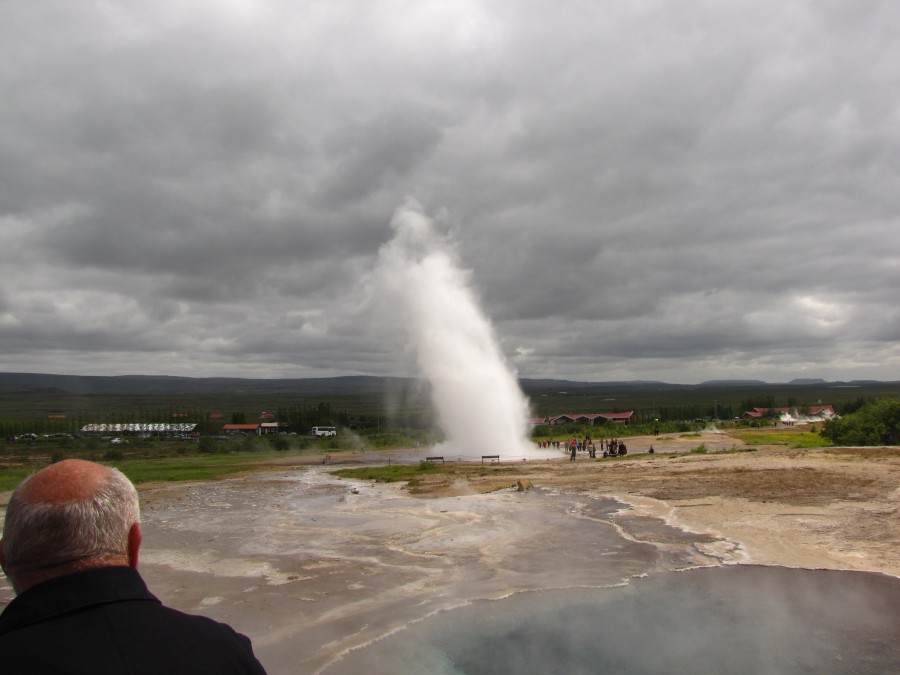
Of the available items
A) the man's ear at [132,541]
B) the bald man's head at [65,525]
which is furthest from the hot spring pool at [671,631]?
the bald man's head at [65,525]

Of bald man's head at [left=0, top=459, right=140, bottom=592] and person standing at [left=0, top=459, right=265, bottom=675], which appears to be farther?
bald man's head at [left=0, top=459, right=140, bottom=592]

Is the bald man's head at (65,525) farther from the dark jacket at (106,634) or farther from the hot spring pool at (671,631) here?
the hot spring pool at (671,631)

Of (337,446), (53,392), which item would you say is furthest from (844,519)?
(53,392)

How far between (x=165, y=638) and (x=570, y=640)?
6142 millimetres

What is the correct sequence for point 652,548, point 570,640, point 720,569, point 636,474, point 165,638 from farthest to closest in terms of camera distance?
point 636,474, point 652,548, point 720,569, point 570,640, point 165,638

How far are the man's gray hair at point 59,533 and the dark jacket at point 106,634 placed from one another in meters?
0.07

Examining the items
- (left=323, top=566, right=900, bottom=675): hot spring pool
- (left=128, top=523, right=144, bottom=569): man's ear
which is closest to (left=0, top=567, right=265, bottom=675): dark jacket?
(left=128, top=523, right=144, bottom=569): man's ear

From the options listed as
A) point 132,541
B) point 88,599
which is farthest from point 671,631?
point 88,599

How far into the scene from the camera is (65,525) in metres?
1.67

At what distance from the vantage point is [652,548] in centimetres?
1060

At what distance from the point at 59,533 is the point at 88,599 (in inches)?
7.7

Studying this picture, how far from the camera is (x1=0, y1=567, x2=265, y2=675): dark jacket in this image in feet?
4.76

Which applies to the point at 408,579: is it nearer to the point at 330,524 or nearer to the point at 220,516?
the point at 330,524

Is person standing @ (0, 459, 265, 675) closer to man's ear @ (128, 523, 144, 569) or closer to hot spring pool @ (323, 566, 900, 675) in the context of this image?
man's ear @ (128, 523, 144, 569)
